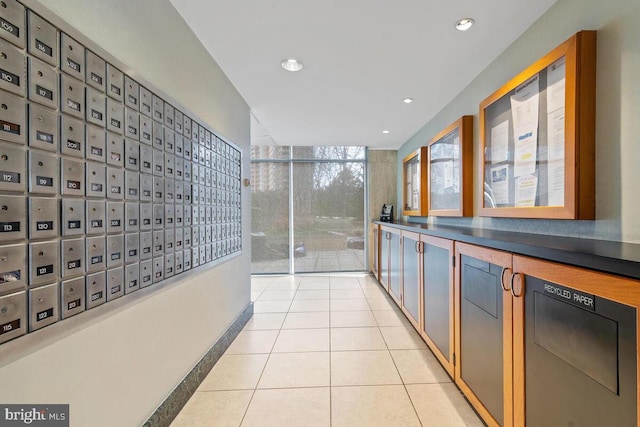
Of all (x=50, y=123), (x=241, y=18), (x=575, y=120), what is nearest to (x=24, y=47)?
(x=50, y=123)

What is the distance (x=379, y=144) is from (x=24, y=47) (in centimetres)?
440

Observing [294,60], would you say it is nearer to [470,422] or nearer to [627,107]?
[627,107]

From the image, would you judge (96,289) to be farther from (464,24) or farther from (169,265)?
(464,24)

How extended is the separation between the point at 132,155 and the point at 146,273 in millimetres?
578

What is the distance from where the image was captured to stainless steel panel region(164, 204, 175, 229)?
1.46 meters

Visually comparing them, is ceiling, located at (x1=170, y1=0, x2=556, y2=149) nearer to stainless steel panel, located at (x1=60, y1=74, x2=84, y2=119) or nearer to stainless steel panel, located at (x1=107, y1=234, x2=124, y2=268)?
stainless steel panel, located at (x1=60, y1=74, x2=84, y2=119)

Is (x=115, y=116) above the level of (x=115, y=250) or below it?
above

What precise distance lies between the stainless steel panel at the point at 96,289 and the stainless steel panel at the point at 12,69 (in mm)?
646

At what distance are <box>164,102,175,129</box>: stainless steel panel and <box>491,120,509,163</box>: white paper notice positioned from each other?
7.14 ft

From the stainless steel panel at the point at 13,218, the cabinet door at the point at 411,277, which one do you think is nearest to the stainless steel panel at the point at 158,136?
the stainless steel panel at the point at 13,218

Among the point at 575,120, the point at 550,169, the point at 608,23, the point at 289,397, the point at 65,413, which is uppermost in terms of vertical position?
the point at 608,23

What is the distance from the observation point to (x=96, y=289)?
101 cm

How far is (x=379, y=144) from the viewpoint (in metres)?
4.65

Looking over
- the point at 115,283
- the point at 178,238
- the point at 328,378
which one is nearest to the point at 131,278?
the point at 115,283
